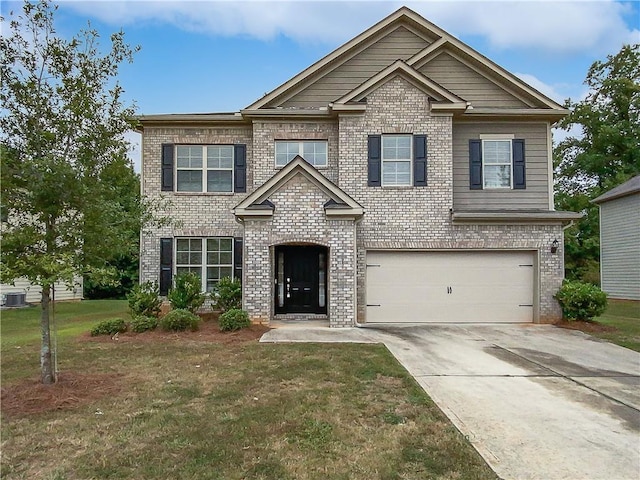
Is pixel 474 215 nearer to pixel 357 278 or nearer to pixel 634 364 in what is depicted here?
pixel 357 278

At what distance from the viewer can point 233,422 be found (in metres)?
5.11

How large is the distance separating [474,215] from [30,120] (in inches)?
427

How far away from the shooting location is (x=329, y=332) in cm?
1131

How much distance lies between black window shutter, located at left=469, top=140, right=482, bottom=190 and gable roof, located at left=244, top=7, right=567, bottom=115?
2457mm

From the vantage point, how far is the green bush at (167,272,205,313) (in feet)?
41.0

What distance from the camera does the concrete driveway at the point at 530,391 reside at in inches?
172

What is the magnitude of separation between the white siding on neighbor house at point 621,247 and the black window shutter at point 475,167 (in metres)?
12.0

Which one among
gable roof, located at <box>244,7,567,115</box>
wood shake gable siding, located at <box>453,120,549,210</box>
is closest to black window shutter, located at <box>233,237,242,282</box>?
gable roof, located at <box>244,7,567,115</box>

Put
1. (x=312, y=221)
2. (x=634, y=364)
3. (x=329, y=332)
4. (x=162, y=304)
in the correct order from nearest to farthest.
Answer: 1. (x=634, y=364)
2. (x=329, y=332)
3. (x=312, y=221)
4. (x=162, y=304)

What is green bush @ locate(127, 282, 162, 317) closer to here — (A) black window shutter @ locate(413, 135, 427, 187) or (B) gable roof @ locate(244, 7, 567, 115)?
(B) gable roof @ locate(244, 7, 567, 115)

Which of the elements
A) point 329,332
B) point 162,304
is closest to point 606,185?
point 329,332

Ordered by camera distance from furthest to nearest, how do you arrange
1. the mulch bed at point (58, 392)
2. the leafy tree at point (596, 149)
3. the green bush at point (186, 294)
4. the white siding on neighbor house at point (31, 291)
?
1. the leafy tree at point (596, 149)
2. the white siding on neighbor house at point (31, 291)
3. the green bush at point (186, 294)
4. the mulch bed at point (58, 392)

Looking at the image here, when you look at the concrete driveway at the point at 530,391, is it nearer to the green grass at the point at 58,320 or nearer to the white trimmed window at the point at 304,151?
the white trimmed window at the point at 304,151

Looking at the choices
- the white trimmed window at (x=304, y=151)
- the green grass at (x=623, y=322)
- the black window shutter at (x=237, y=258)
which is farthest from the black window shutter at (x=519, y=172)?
the black window shutter at (x=237, y=258)
